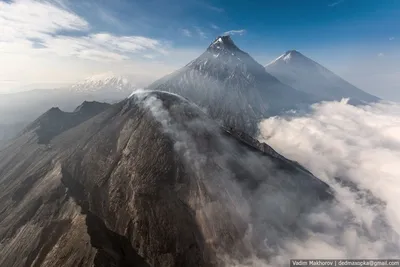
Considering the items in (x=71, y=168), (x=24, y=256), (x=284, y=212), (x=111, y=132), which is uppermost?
(x=111, y=132)

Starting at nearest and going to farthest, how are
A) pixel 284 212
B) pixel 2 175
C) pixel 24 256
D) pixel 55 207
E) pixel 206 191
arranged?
pixel 24 256
pixel 55 207
pixel 206 191
pixel 284 212
pixel 2 175

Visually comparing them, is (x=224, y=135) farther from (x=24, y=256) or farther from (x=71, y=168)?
(x=24, y=256)

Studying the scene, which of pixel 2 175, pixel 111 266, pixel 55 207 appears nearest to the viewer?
pixel 111 266

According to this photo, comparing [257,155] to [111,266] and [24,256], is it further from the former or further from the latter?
[24,256]

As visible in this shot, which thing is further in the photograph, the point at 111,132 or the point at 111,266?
the point at 111,132

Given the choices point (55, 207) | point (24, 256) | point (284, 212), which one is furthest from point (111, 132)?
point (284, 212)

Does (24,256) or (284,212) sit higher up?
(24,256)
